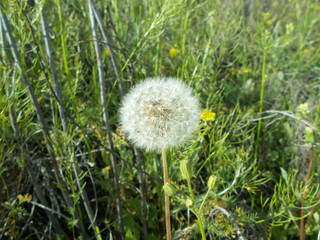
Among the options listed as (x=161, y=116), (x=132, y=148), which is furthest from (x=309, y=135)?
(x=132, y=148)

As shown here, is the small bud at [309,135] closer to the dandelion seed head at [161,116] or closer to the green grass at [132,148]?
the green grass at [132,148]

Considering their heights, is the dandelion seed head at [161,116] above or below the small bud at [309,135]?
above

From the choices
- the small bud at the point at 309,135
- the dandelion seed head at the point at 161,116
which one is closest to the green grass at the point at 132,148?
the small bud at the point at 309,135

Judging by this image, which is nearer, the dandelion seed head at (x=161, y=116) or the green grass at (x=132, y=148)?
the dandelion seed head at (x=161, y=116)

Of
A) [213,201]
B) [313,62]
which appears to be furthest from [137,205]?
[313,62]

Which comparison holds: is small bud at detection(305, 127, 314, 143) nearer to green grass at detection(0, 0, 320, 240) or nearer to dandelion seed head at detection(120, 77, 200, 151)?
green grass at detection(0, 0, 320, 240)

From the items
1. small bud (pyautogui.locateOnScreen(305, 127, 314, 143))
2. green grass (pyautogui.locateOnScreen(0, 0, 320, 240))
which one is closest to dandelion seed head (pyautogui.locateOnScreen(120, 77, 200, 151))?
green grass (pyautogui.locateOnScreen(0, 0, 320, 240))
